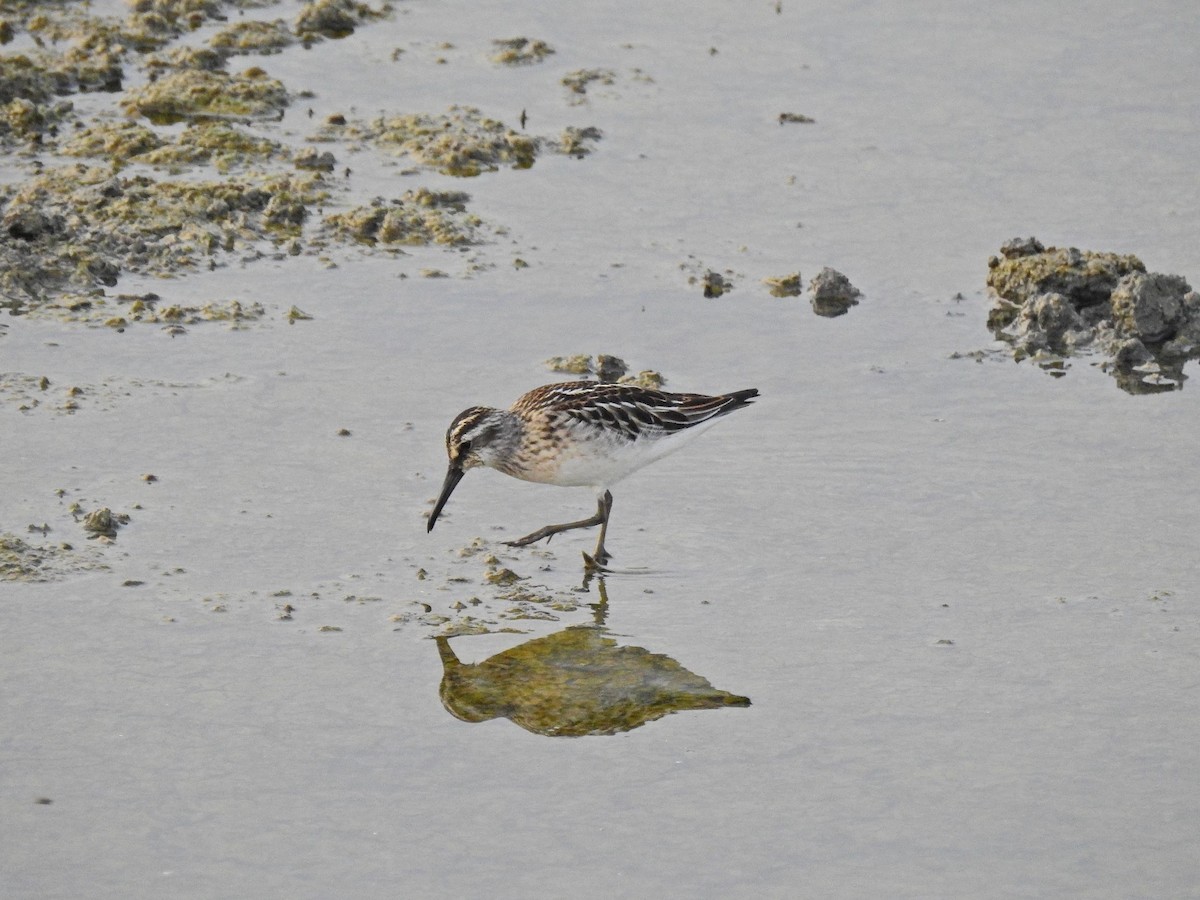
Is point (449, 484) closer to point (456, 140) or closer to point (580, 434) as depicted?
point (580, 434)

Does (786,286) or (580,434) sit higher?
(786,286)

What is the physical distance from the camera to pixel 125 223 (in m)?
12.4

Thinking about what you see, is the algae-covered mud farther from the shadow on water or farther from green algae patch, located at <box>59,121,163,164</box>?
the shadow on water

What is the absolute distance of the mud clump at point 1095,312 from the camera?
11344mm

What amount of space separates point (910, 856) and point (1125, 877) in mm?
819

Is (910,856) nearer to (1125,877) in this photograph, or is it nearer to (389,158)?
(1125,877)

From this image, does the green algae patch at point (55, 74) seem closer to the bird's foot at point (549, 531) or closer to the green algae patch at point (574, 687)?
the bird's foot at point (549, 531)

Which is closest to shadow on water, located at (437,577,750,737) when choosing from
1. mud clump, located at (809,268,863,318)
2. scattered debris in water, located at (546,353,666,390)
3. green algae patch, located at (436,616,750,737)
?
green algae patch, located at (436,616,750,737)

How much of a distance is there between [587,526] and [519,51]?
7.45 m

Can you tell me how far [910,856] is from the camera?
6.68 meters

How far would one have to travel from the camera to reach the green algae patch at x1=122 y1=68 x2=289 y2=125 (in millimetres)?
14320

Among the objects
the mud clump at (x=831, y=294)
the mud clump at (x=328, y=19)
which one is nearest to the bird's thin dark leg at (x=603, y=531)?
the mud clump at (x=831, y=294)

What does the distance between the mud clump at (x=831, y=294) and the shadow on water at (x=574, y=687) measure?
4.24 meters

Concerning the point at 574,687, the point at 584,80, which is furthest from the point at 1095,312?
the point at 574,687
